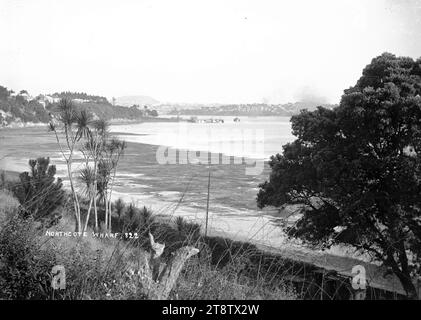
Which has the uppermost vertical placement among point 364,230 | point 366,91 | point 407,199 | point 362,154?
point 366,91

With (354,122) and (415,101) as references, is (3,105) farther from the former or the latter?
(415,101)

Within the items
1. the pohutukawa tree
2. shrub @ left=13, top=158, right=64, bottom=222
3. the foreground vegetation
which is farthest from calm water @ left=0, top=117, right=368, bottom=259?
the foreground vegetation

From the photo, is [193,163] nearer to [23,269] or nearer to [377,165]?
[377,165]

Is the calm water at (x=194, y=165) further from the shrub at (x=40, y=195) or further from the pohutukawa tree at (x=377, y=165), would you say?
the shrub at (x=40, y=195)

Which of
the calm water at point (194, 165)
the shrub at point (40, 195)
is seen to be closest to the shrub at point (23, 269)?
the shrub at point (40, 195)

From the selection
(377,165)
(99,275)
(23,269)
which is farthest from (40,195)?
(377,165)

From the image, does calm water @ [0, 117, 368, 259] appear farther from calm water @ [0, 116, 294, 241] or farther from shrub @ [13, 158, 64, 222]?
shrub @ [13, 158, 64, 222]

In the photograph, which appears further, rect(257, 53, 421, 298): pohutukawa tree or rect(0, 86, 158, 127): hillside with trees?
rect(0, 86, 158, 127): hillside with trees
